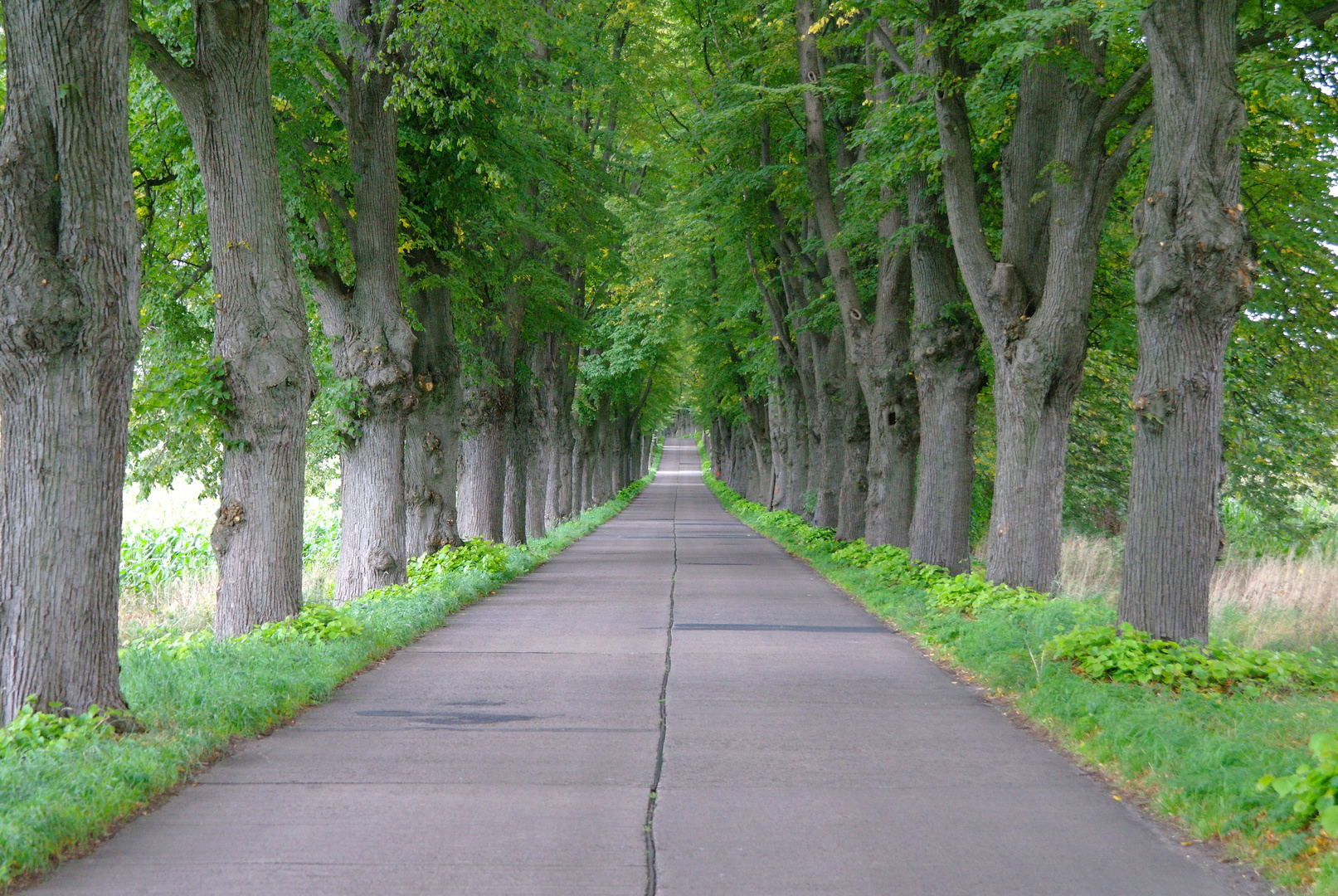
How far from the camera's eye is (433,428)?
54.6 ft

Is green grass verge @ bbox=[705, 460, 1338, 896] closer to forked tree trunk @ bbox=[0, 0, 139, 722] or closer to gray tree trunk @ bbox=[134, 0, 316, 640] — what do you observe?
forked tree trunk @ bbox=[0, 0, 139, 722]

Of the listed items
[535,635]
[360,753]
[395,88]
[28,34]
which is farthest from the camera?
[395,88]

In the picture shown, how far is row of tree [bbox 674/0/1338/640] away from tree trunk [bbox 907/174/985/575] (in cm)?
→ 3

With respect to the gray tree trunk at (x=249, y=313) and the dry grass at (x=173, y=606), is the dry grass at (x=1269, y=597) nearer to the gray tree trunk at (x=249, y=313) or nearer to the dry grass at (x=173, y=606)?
the gray tree trunk at (x=249, y=313)

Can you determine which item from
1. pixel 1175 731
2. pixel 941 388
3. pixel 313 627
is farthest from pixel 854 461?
pixel 1175 731

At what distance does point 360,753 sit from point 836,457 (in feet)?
62.0

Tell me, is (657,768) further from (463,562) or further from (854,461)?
(854,461)

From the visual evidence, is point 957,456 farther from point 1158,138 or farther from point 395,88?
point 395,88

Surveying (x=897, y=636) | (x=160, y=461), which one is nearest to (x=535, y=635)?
(x=897, y=636)

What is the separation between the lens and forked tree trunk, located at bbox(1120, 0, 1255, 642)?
821 cm

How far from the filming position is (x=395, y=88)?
1258 cm

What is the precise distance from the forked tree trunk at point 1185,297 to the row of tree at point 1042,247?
0.07ft

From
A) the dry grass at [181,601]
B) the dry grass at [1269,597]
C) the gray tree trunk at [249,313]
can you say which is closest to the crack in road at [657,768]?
the gray tree trunk at [249,313]

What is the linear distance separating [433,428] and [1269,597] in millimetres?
11714
